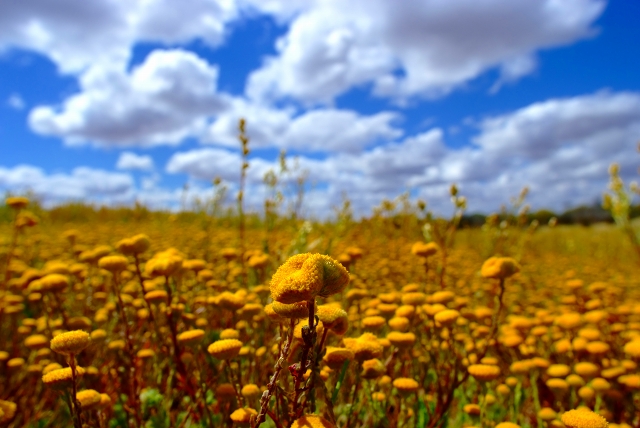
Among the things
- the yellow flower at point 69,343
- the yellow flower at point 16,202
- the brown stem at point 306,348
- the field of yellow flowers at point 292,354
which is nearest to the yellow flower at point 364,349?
the field of yellow flowers at point 292,354

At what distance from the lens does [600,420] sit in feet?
4.33

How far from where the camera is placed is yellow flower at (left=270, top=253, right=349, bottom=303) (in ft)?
3.08

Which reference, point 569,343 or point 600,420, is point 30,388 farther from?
point 569,343

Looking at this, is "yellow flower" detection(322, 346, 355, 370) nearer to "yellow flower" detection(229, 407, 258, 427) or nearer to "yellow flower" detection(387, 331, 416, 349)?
"yellow flower" detection(229, 407, 258, 427)

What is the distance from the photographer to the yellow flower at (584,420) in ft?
4.26

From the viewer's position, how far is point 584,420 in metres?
1.32

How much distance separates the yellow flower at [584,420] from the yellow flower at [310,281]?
937 millimetres

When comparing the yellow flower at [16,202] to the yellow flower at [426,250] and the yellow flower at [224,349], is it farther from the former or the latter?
the yellow flower at [426,250]

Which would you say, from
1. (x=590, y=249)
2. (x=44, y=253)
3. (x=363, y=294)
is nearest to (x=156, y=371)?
(x=363, y=294)

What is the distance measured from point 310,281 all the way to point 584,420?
104cm

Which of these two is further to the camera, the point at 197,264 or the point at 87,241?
the point at 87,241

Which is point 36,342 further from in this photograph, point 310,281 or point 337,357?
point 310,281

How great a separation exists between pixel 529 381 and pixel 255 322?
1.96 m

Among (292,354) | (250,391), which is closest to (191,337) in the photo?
(250,391)
